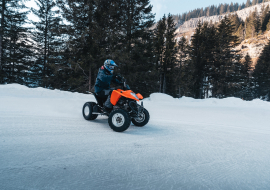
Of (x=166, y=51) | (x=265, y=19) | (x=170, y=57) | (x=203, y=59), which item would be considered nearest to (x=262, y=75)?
(x=203, y=59)

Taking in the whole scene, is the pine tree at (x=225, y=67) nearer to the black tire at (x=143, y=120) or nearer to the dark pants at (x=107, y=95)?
the black tire at (x=143, y=120)

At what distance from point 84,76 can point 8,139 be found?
15.4 metres

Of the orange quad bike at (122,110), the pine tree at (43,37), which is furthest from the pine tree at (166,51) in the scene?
the orange quad bike at (122,110)

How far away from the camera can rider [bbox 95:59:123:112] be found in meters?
4.66

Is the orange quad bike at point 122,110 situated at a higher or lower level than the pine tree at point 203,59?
lower

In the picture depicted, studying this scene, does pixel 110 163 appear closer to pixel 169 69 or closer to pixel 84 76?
pixel 84 76

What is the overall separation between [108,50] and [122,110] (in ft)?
48.9

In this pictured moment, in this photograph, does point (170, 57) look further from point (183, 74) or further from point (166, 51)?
point (183, 74)

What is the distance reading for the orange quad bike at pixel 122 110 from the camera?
3.98 m

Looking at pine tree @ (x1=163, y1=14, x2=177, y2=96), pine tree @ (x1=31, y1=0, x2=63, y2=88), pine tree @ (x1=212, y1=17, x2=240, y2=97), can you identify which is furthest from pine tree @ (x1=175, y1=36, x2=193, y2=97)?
pine tree @ (x1=31, y1=0, x2=63, y2=88)

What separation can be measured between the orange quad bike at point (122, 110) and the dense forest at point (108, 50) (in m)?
6.66

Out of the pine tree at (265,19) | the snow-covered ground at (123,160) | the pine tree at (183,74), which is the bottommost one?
the snow-covered ground at (123,160)

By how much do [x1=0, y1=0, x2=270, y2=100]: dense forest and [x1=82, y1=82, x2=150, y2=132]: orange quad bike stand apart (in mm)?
6657

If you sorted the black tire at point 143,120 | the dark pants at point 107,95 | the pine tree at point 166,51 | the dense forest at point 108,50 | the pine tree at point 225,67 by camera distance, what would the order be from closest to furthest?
the dark pants at point 107,95
the black tire at point 143,120
the dense forest at point 108,50
the pine tree at point 166,51
the pine tree at point 225,67
